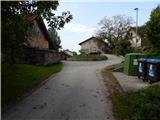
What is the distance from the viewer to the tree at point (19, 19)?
45.5 feet

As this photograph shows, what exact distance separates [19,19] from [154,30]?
25.0 m

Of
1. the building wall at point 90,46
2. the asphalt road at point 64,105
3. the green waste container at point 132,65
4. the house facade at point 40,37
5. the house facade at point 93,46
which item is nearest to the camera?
the asphalt road at point 64,105

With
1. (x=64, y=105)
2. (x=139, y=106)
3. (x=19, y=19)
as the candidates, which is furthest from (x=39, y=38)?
(x=139, y=106)

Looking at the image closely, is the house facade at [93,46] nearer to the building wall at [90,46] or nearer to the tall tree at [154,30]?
the building wall at [90,46]

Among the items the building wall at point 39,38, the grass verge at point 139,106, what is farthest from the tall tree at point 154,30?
the grass verge at point 139,106

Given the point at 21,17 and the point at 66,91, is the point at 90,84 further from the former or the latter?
the point at 21,17

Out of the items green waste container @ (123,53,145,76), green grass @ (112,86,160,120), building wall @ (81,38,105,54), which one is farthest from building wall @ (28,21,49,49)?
building wall @ (81,38,105,54)

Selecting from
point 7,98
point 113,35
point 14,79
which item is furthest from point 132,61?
point 113,35

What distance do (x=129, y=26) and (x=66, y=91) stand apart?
6070cm

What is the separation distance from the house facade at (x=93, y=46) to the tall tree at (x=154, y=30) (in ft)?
138

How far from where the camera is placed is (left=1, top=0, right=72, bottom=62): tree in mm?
13880

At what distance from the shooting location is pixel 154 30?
37.8 metres

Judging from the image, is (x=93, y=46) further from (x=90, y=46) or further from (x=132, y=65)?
(x=132, y=65)

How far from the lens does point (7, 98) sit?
14.6 meters
